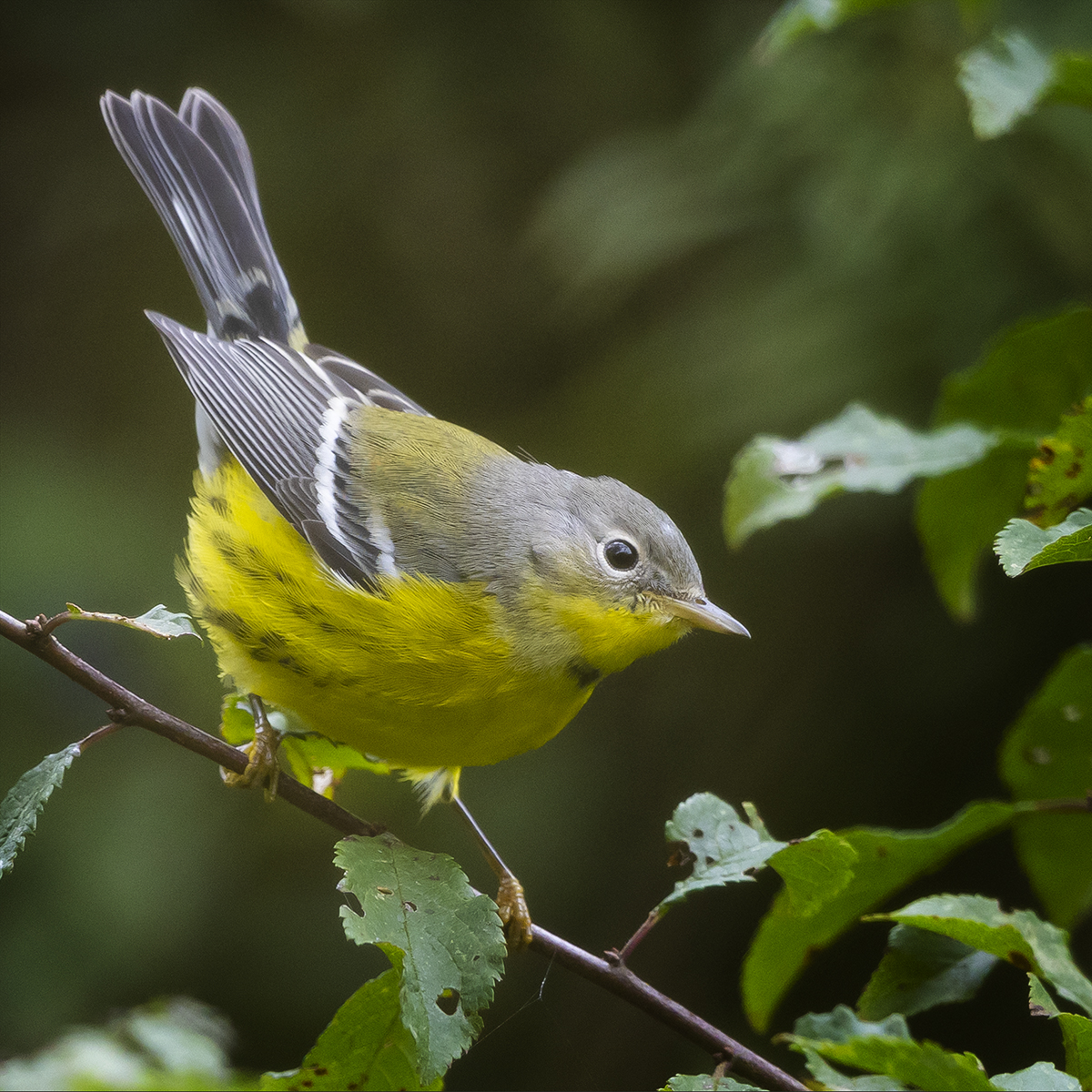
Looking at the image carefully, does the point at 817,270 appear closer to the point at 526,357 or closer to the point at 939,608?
the point at 939,608

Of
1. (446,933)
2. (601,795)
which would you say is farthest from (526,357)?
(446,933)

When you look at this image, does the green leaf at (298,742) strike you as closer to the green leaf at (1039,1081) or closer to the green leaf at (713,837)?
the green leaf at (713,837)

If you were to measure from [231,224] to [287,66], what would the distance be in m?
2.29

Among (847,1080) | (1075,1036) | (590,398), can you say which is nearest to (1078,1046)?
(1075,1036)

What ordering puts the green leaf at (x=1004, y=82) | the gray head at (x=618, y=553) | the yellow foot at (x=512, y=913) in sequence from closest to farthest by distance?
the green leaf at (x=1004, y=82)
the yellow foot at (x=512, y=913)
the gray head at (x=618, y=553)

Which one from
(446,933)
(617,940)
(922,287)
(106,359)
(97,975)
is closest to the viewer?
(446,933)

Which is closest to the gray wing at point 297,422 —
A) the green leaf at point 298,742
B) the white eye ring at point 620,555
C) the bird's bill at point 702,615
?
the green leaf at point 298,742

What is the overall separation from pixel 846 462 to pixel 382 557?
89 centimetres

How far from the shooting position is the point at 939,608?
3461mm

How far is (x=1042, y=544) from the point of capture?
1245mm

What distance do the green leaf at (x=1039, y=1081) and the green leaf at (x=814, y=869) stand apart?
311mm

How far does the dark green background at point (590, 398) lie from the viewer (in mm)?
3322

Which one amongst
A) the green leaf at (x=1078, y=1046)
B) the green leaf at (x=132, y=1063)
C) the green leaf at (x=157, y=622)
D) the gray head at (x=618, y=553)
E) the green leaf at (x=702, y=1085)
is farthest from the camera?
the gray head at (x=618, y=553)

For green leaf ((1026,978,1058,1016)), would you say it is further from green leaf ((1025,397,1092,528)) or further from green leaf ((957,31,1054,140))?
green leaf ((957,31,1054,140))
